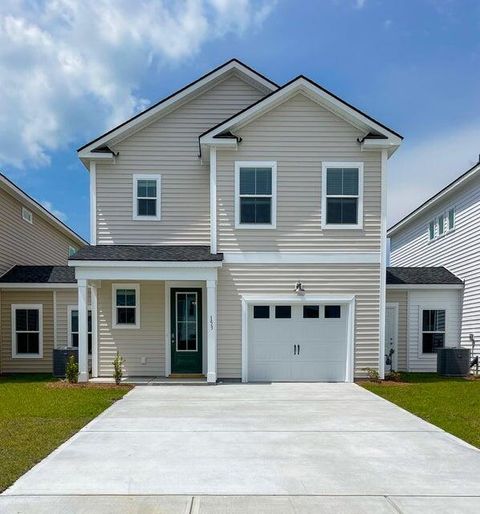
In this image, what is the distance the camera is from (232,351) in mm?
13609

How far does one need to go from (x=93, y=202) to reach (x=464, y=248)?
468 inches

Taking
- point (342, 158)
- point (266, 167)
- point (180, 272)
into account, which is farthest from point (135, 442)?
point (342, 158)

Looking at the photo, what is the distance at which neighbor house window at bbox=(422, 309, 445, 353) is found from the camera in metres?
16.5

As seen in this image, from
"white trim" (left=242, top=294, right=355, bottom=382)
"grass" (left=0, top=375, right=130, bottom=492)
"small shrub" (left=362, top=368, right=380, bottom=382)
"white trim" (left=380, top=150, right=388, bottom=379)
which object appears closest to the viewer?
"grass" (left=0, top=375, right=130, bottom=492)

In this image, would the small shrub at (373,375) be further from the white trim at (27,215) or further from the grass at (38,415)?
the white trim at (27,215)

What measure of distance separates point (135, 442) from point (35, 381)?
25.8ft

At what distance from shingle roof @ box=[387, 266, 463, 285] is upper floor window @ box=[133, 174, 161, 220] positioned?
765 centimetres

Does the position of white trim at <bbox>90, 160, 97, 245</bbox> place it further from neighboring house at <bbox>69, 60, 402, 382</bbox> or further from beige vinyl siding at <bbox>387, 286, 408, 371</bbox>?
beige vinyl siding at <bbox>387, 286, 408, 371</bbox>

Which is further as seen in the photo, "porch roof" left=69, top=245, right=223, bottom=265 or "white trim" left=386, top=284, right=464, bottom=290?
"white trim" left=386, top=284, right=464, bottom=290

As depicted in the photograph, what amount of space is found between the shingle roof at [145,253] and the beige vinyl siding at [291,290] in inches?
31.9

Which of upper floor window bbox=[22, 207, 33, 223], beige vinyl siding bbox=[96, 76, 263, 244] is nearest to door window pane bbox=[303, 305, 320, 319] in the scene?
beige vinyl siding bbox=[96, 76, 263, 244]

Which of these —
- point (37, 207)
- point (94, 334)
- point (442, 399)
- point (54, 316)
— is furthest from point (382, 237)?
point (37, 207)

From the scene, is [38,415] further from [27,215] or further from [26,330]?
[27,215]

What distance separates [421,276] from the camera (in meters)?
17.2
